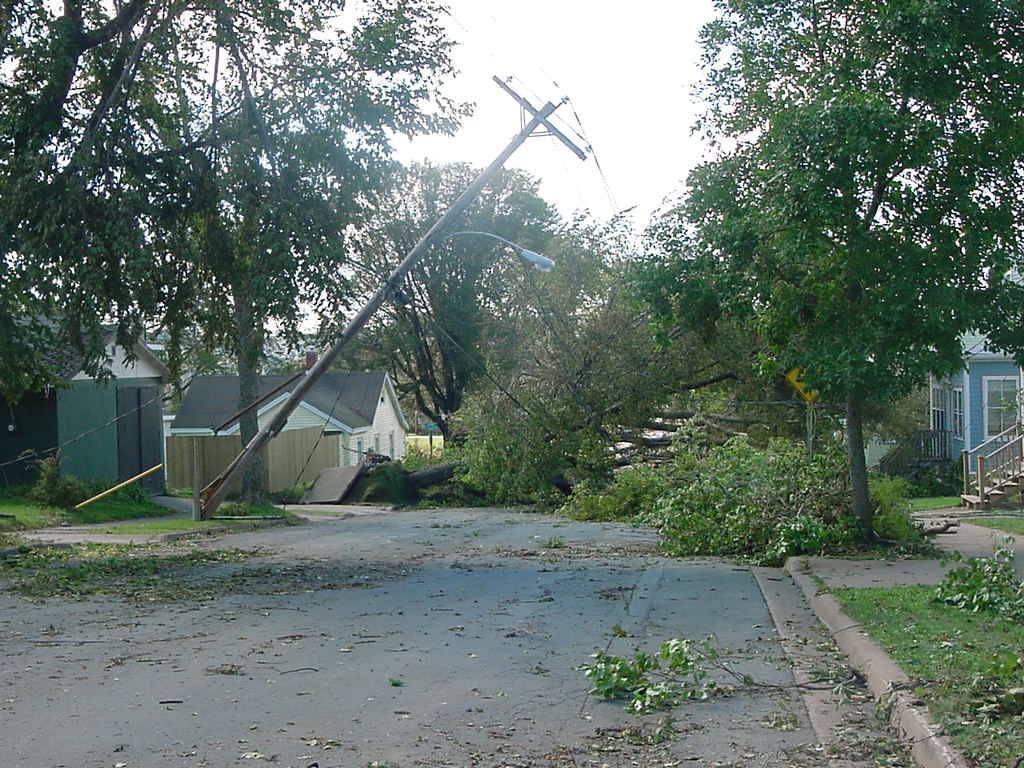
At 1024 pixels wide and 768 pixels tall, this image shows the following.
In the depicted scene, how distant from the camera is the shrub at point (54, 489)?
25688mm

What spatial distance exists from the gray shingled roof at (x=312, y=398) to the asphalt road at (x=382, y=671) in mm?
32530

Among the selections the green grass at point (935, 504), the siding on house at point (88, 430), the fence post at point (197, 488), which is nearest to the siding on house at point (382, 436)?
the siding on house at point (88, 430)

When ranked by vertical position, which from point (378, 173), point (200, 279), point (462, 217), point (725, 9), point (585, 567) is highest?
point (462, 217)

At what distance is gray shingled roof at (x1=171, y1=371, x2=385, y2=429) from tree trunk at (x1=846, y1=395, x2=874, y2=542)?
31973 mm

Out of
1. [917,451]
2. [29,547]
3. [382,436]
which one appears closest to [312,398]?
[382,436]

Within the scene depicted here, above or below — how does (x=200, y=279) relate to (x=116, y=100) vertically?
below

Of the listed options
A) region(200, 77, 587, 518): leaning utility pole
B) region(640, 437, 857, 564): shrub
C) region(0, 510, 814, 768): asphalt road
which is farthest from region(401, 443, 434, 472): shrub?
region(0, 510, 814, 768): asphalt road

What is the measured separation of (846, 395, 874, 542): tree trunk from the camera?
627 inches

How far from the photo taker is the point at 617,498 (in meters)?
27.2

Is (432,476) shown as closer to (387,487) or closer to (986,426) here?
(387,487)

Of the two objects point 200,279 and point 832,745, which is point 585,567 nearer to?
point 200,279

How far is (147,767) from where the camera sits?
228 inches

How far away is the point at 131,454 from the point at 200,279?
15347 mm

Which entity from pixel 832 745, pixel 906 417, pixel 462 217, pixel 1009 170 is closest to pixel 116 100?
pixel 1009 170
